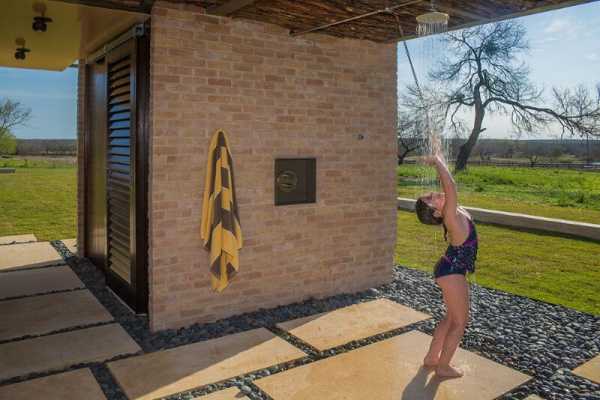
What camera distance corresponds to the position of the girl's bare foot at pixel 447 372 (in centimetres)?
353

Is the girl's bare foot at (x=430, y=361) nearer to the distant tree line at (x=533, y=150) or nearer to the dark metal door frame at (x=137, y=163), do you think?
the dark metal door frame at (x=137, y=163)

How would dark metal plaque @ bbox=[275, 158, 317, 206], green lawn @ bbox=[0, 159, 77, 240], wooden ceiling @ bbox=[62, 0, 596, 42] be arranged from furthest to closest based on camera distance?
green lawn @ bbox=[0, 159, 77, 240], dark metal plaque @ bbox=[275, 158, 317, 206], wooden ceiling @ bbox=[62, 0, 596, 42]

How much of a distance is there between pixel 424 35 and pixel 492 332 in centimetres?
281

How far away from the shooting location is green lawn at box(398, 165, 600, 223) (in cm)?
1307

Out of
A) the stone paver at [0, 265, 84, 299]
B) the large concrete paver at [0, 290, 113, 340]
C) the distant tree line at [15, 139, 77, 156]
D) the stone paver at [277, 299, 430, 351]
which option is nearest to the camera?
the stone paver at [277, 299, 430, 351]

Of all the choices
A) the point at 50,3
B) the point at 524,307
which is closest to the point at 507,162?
the point at 524,307

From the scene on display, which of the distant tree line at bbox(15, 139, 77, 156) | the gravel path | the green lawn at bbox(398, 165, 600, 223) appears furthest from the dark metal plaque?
the distant tree line at bbox(15, 139, 77, 156)

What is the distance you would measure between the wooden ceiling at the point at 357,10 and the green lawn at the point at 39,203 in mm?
6091

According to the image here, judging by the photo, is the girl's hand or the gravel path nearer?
the girl's hand

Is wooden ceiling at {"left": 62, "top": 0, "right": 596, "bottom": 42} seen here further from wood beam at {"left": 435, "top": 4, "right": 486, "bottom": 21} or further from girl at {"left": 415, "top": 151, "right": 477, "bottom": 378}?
girl at {"left": 415, "top": 151, "right": 477, "bottom": 378}

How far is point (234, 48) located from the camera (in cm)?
456

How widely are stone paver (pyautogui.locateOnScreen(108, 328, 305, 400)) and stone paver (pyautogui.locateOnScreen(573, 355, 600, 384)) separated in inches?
81.0

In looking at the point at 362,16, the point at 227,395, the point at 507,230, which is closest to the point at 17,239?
the point at 227,395

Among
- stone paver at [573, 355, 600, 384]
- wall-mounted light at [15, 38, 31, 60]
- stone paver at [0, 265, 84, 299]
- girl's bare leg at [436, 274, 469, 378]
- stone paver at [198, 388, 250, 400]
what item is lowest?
stone paver at [198, 388, 250, 400]
